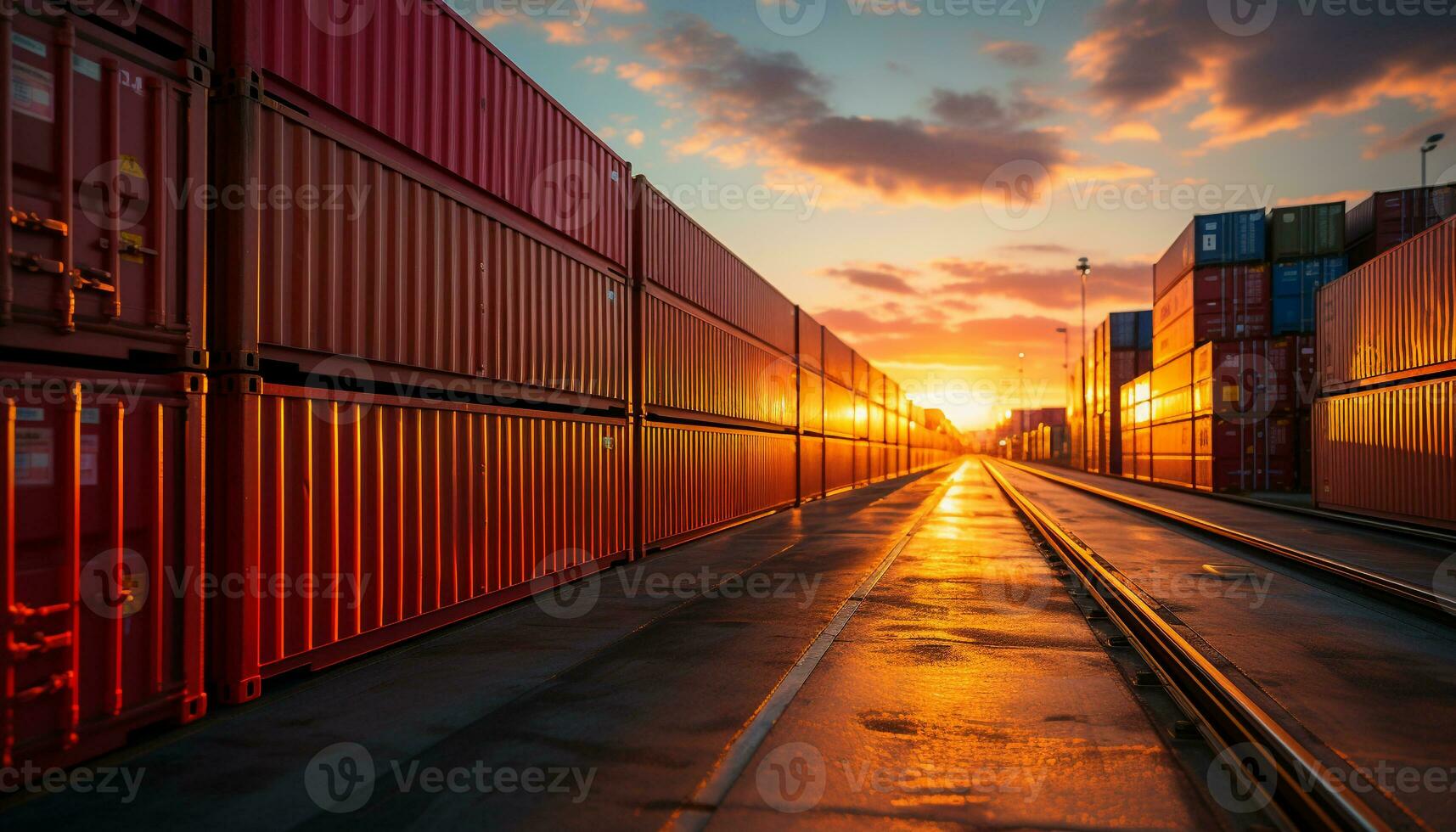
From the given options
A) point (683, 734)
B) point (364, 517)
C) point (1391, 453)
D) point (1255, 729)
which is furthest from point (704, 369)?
point (1391, 453)

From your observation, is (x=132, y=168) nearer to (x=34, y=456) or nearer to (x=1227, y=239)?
(x=34, y=456)

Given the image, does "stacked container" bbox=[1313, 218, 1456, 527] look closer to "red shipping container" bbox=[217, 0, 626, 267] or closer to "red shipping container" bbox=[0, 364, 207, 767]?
"red shipping container" bbox=[217, 0, 626, 267]

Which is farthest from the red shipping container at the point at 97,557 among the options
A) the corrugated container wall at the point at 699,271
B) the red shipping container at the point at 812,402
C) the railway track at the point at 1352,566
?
the red shipping container at the point at 812,402

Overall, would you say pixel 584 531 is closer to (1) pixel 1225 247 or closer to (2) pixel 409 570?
(2) pixel 409 570

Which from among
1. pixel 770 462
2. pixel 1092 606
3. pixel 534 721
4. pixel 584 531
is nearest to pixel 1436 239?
pixel 1092 606

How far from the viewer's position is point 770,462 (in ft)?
72.1

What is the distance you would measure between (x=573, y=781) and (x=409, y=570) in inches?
145

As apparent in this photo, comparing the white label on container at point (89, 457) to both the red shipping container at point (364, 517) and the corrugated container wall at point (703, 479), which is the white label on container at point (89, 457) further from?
the corrugated container wall at point (703, 479)

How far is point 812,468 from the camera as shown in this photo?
2831cm

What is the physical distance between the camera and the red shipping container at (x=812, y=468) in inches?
1052

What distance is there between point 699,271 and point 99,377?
478 inches

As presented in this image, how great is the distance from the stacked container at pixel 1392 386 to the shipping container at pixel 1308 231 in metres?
10.9

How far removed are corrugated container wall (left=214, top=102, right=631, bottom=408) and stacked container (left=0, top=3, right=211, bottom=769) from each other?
0.40m

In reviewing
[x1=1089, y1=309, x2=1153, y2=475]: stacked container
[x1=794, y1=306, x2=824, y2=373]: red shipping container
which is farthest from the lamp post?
[x1=794, y1=306, x2=824, y2=373]: red shipping container
